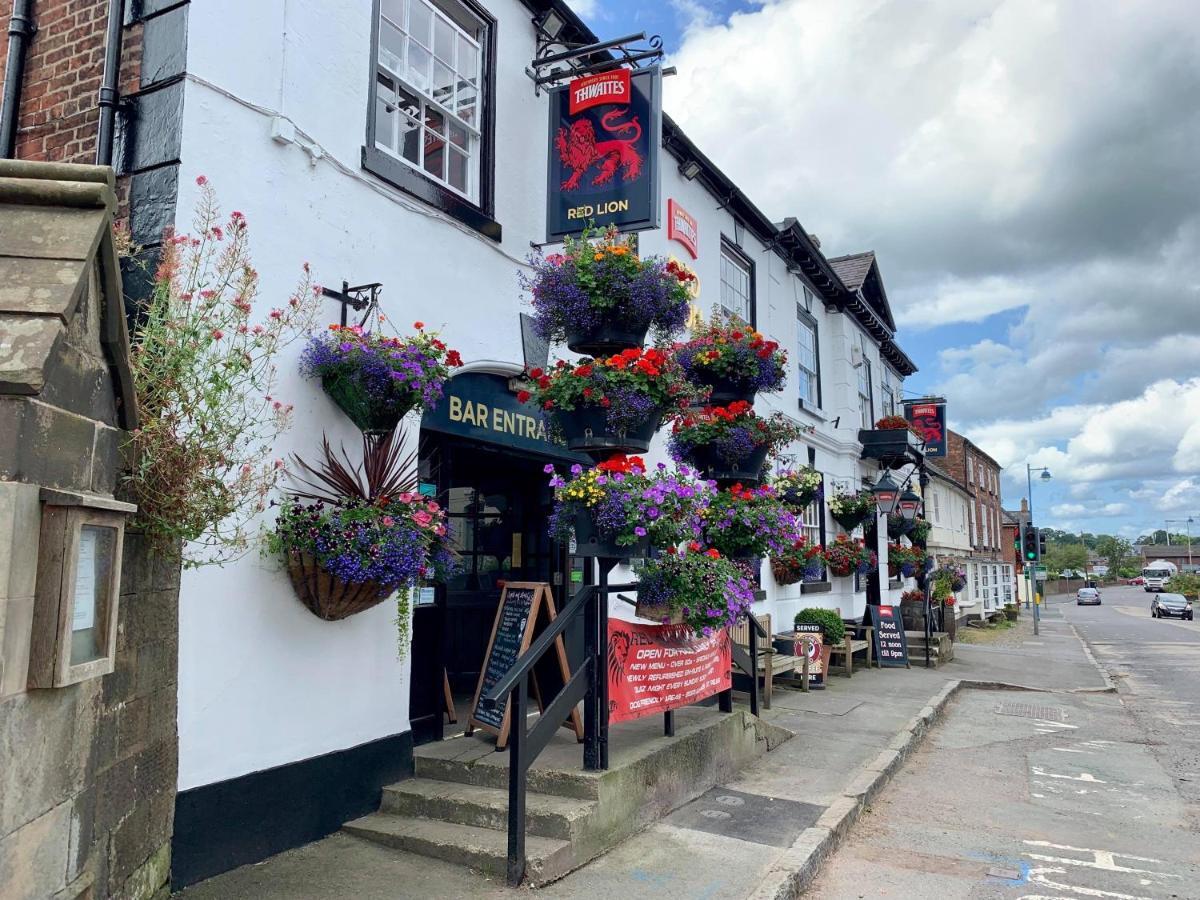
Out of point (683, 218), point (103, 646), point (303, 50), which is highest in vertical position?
point (683, 218)

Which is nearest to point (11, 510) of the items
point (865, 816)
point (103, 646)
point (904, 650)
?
point (103, 646)

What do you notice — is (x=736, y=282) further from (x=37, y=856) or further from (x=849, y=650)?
(x=37, y=856)

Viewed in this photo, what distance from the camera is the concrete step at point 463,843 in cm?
453

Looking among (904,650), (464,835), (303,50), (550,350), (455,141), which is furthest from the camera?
(904,650)

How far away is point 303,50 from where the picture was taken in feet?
17.3

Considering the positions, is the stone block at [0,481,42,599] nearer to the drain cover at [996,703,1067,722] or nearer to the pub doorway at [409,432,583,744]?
the pub doorway at [409,432,583,744]

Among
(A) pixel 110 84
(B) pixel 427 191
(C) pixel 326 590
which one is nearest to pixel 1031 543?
(B) pixel 427 191

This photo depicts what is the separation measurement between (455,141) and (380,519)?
11.6 feet

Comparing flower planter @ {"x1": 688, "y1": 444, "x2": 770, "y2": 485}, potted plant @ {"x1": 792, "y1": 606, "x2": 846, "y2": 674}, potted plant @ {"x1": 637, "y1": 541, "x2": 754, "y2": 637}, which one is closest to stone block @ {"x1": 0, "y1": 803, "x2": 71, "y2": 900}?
potted plant @ {"x1": 637, "y1": 541, "x2": 754, "y2": 637}

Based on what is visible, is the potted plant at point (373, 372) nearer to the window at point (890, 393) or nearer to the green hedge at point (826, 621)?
the green hedge at point (826, 621)

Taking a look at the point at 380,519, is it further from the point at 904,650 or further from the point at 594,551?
the point at 904,650

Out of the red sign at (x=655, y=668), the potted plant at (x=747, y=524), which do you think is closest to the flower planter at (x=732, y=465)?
the potted plant at (x=747, y=524)

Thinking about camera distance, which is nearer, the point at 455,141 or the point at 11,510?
the point at 11,510

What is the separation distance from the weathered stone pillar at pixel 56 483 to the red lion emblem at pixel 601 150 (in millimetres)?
4528
